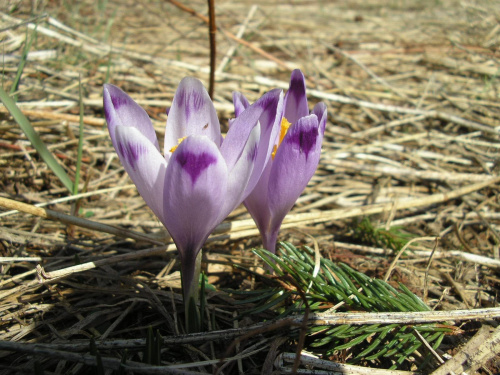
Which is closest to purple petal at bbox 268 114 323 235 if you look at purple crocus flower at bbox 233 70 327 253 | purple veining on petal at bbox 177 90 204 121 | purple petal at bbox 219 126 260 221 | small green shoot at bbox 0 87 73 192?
purple crocus flower at bbox 233 70 327 253

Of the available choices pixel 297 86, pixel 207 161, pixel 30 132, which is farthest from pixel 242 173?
pixel 30 132

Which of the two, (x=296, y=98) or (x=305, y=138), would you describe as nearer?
(x=305, y=138)

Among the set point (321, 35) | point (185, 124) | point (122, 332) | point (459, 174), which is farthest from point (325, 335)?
point (321, 35)

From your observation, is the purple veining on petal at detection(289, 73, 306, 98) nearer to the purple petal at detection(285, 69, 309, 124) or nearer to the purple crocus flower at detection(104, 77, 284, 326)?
the purple petal at detection(285, 69, 309, 124)

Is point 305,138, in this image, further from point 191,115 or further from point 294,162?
point 191,115

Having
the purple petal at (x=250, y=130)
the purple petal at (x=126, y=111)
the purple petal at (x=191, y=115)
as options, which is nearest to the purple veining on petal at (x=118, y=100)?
the purple petal at (x=126, y=111)

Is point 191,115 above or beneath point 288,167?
above

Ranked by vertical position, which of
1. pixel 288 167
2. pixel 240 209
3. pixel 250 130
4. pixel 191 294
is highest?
pixel 250 130
